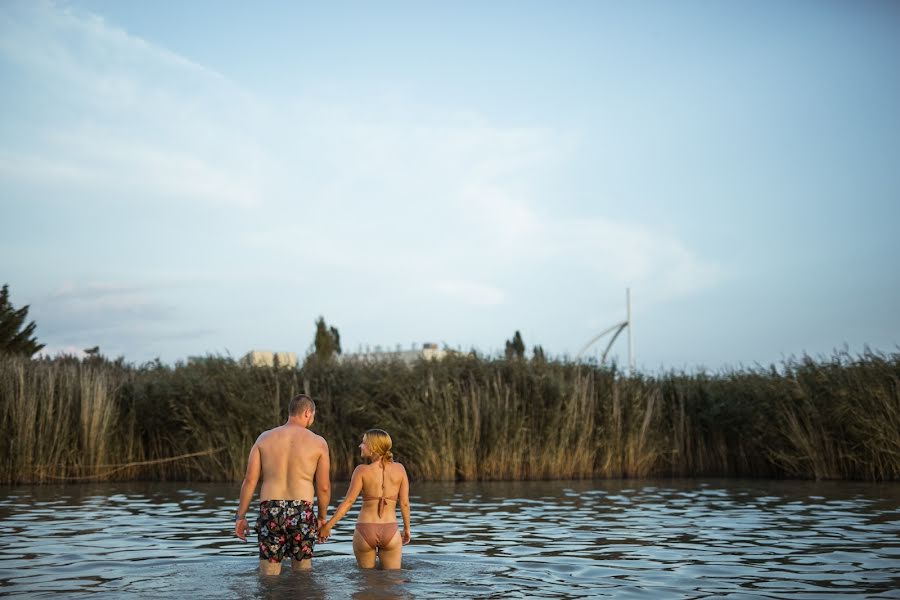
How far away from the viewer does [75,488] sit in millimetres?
17250

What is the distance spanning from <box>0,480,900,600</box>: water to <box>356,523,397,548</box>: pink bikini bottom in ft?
0.87

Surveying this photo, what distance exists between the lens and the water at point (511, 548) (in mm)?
7293

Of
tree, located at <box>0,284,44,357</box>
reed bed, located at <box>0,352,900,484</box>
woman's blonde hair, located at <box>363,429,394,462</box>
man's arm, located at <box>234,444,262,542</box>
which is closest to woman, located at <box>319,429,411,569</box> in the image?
woman's blonde hair, located at <box>363,429,394,462</box>

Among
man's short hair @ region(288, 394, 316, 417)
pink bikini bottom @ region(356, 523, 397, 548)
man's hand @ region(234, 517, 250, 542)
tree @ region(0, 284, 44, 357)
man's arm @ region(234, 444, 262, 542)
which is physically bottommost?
pink bikini bottom @ region(356, 523, 397, 548)

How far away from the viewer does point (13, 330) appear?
138 feet

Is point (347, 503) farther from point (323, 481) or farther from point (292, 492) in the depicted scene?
Answer: point (292, 492)

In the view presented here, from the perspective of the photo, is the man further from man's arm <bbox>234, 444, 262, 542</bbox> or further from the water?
the water

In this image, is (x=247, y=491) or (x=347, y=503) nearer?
(x=247, y=491)

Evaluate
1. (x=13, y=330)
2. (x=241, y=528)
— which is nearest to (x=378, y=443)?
(x=241, y=528)

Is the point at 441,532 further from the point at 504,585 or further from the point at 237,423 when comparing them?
the point at 237,423

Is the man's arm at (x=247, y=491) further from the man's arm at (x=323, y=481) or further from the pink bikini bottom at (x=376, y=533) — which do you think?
the pink bikini bottom at (x=376, y=533)

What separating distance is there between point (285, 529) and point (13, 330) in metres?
39.0

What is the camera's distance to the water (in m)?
Result: 7.29

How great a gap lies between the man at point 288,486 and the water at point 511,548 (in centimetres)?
27
